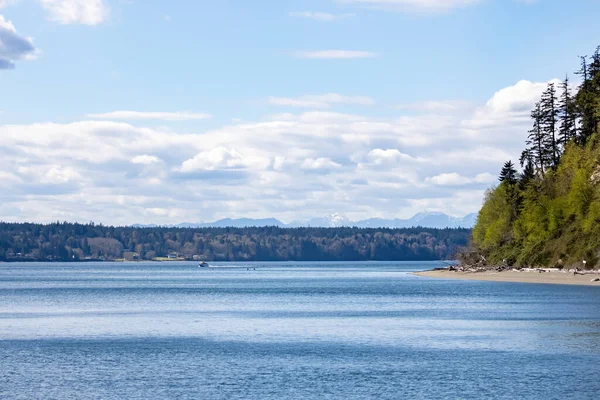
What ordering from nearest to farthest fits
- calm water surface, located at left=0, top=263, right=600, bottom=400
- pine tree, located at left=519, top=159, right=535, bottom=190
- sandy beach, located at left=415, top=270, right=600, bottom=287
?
1. calm water surface, located at left=0, top=263, right=600, bottom=400
2. sandy beach, located at left=415, top=270, right=600, bottom=287
3. pine tree, located at left=519, top=159, right=535, bottom=190

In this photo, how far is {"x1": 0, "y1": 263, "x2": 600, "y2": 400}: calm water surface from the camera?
39969 millimetres

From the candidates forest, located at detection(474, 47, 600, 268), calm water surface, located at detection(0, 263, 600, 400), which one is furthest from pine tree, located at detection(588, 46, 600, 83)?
calm water surface, located at detection(0, 263, 600, 400)

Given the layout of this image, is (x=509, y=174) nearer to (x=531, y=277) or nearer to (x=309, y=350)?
(x=531, y=277)

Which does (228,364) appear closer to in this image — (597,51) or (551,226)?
(551,226)

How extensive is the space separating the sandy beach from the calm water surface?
19860 millimetres

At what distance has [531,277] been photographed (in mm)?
129375

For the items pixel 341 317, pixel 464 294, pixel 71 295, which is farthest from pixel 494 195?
pixel 341 317

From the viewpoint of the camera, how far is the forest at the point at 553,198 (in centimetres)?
12188

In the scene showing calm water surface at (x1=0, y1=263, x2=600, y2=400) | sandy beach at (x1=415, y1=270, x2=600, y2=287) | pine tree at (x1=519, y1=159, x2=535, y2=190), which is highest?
pine tree at (x1=519, y1=159, x2=535, y2=190)

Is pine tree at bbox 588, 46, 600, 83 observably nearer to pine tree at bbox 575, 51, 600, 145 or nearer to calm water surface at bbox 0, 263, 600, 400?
pine tree at bbox 575, 51, 600, 145

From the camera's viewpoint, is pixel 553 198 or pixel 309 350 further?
pixel 553 198

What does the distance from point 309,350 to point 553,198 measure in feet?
298

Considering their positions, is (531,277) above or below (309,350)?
above

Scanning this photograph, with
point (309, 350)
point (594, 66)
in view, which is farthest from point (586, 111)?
point (309, 350)
